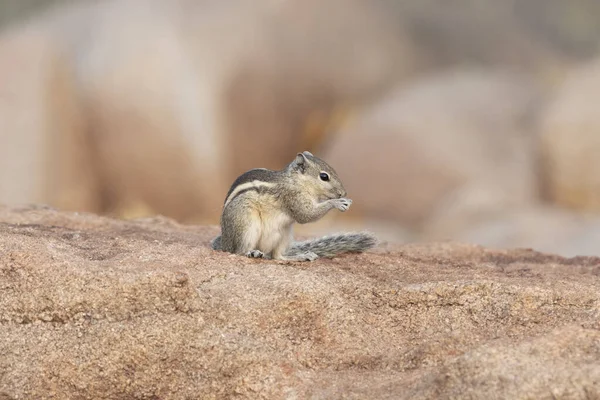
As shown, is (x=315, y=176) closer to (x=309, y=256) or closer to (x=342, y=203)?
(x=342, y=203)

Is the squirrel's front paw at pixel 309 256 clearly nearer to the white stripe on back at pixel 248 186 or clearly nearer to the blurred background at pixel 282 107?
the white stripe on back at pixel 248 186

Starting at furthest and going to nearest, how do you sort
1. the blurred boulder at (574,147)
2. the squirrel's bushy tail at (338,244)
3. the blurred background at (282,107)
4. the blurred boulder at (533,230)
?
the blurred background at (282,107) < the blurred boulder at (574,147) < the blurred boulder at (533,230) < the squirrel's bushy tail at (338,244)

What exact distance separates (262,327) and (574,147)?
9684 mm

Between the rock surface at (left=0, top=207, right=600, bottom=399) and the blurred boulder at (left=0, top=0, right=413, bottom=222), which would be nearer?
the rock surface at (left=0, top=207, right=600, bottom=399)

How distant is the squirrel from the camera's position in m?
5.96

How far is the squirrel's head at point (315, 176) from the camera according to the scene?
6234 mm

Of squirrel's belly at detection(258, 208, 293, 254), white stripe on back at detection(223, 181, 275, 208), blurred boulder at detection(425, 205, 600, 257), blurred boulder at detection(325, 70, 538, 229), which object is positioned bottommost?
squirrel's belly at detection(258, 208, 293, 254)

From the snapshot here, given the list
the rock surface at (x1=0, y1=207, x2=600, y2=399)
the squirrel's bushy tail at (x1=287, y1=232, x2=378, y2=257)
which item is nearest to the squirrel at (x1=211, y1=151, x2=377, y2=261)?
the squirrel's bushy tail at (x1=287, y1=232, x2=378, y2=257)

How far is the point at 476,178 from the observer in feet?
48.4

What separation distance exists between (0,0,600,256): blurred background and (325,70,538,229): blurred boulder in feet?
0.09

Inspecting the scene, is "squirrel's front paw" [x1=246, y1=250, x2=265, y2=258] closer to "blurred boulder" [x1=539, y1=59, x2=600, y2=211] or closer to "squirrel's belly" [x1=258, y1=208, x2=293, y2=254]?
"squirrel's belly" [x1=258, y1=208, x2=293, y2=254]

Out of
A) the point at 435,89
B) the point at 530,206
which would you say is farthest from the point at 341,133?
the point at 530,206

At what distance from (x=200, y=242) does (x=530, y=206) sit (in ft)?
27.4

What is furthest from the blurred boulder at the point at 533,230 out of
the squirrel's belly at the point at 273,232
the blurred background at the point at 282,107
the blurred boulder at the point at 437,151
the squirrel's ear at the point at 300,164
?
the squirrel's belly at the point at 273,232
